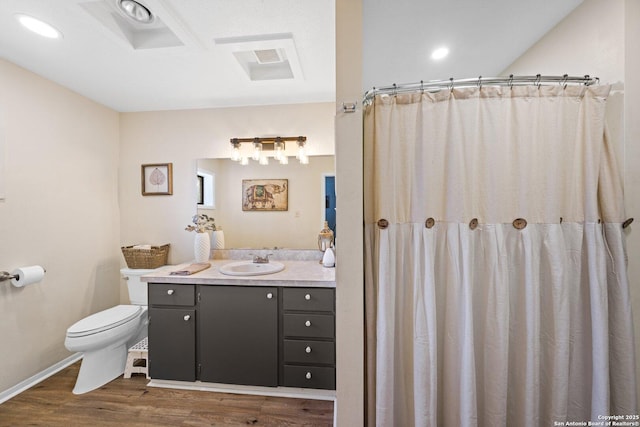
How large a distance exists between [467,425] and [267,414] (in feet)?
3.94

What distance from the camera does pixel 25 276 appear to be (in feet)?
5.61

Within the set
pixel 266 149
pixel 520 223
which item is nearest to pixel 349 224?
pixel 520 223

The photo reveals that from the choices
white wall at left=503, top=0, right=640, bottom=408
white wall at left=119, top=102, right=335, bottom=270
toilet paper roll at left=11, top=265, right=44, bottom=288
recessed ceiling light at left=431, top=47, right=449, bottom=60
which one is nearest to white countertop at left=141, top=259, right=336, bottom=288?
white wall at left=119, top=102, right=335, bottom=270

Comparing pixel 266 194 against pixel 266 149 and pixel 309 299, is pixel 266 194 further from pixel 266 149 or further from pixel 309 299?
pixel 309 299

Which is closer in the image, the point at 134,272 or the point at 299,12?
the point at 299,12

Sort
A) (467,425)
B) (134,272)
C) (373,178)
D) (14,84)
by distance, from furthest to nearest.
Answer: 1. (134,272)
2. (14,84)
3. (373,178)
4. (467,425)

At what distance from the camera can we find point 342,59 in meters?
1.10

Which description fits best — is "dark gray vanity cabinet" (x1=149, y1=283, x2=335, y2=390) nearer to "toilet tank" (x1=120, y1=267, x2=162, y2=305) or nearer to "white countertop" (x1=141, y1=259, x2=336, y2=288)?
"white countertop" (x1=141, y1=259, x2=336, y2=288)

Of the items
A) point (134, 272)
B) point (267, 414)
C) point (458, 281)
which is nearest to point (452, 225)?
point (458, 281)

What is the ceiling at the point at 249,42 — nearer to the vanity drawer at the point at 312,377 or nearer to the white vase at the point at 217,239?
the white vase at the point at 217,239

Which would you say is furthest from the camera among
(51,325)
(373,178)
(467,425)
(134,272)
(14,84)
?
(134,272)

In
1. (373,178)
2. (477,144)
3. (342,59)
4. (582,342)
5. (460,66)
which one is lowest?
(582,342)

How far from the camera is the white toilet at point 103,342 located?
5.62 feet

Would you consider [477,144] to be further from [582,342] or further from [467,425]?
[467,425]
